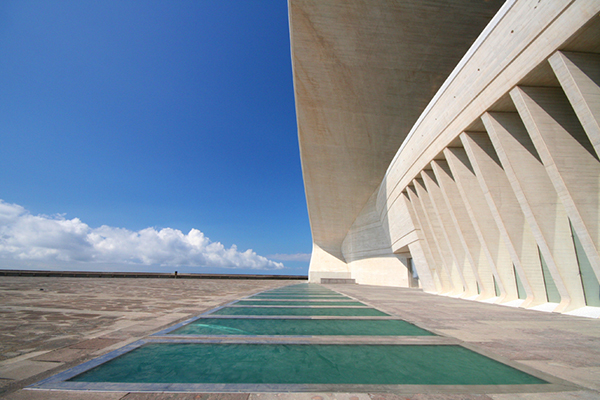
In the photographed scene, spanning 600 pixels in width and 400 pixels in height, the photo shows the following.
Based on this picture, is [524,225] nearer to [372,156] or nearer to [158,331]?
[158,331]

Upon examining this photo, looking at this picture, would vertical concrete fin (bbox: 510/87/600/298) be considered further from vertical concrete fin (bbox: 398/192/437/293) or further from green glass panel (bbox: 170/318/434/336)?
vertical concrete fin (bbox: 398/192/437/293)

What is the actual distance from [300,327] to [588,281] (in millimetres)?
7434

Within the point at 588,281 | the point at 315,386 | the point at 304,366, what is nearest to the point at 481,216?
the point at 588,281

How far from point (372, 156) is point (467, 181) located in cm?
1465

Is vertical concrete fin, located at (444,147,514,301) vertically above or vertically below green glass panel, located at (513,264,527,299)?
above

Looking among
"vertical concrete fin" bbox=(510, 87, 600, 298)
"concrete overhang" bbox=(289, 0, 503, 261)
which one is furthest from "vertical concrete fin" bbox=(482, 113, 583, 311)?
"concrete overhang" bbox=(289, 0, 503, 261)

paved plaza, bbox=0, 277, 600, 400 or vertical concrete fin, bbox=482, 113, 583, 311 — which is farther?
vertical concrete fin, bbox=482, 113, 583, 311

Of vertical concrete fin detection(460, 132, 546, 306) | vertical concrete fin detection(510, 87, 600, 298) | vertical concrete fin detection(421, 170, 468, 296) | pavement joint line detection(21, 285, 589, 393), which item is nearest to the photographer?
pavement joint line detection(21, 285, 589, 393)

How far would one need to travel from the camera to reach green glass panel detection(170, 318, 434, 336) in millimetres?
4137

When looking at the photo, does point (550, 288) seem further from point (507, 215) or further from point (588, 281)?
point (507, 215)

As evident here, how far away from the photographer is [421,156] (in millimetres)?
12820

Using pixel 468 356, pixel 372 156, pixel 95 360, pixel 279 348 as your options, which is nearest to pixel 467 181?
pixel 468 356

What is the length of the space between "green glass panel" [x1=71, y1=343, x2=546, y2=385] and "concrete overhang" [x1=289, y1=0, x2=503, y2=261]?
16441mm

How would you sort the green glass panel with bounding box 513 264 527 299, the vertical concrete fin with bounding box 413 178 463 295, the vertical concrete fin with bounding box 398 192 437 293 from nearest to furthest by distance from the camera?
the green glass panel with bounding box 513 264 527 299
the vertical concrete fin with bounding box 413 178 463 295
the vertical concrete fin with bounding box 398 192 437 293
